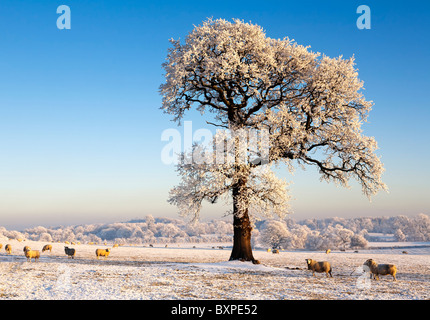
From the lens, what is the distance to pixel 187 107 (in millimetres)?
29812

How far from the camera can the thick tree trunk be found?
27.2m

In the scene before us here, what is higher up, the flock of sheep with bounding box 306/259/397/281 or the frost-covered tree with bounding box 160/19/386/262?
the frost-covered tree with bounding box 160/19/386/262

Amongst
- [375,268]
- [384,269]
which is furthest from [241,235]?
[384,269]

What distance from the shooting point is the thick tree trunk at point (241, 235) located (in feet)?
89.1

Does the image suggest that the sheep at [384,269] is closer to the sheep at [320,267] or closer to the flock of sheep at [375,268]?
the flock of sheep at [375,268]

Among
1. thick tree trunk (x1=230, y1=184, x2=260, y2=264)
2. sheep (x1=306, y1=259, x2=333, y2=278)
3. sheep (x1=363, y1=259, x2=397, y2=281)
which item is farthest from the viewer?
thick tree trunk (x1=230, y1=184, x2=260, y2=264)

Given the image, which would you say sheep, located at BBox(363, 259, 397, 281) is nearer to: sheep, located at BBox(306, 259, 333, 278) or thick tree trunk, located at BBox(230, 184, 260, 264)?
sheep, located at BBox(306, 259, 333, 278)

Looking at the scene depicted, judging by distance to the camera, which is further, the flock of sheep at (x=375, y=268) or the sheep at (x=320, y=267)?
the sheep at (x=320, y=267)

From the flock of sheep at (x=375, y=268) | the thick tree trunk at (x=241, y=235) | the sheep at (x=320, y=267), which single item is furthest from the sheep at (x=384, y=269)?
the thick tree trunk at (x=241, y=235)

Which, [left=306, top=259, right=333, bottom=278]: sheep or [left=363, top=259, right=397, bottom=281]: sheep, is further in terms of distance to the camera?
[left=306, top=259, right=333, bottom=278]: sheep

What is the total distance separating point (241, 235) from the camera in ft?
90.6

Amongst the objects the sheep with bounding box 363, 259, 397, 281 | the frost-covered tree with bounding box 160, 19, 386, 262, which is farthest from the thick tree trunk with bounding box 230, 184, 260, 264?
the sheep with bounding box 363, 259, 397, 281
